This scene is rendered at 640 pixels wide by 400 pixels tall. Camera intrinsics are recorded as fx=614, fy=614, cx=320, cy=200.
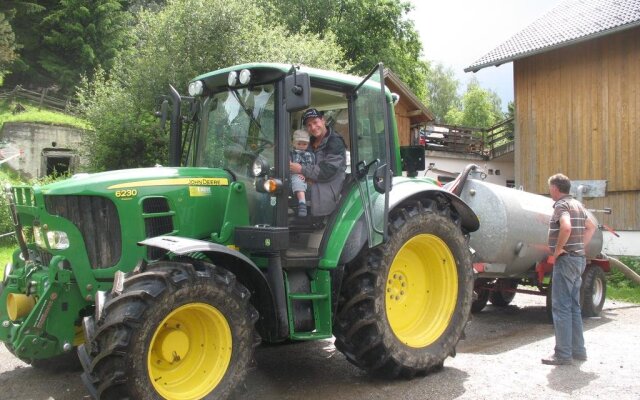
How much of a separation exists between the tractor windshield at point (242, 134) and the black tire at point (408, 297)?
3.22ft

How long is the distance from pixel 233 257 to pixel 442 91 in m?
63.8

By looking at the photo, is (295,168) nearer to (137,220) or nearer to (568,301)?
(137,220)

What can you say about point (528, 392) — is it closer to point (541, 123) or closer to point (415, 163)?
point (415, 163)

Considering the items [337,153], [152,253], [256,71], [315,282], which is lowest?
[315,282]

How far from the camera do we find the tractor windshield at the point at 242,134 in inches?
196

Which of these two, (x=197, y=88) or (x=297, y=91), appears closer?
(x=297, y=91)

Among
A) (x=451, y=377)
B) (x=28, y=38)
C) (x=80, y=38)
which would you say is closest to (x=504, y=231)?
(x=451, y=377)

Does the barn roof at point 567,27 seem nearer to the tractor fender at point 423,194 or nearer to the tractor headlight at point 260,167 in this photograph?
the tractor fender at point 423,194

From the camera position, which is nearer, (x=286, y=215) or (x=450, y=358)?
(x=286, y=215)

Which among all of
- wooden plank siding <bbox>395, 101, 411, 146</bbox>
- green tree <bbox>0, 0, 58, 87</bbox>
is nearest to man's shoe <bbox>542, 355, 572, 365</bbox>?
wooden plank siding <bbox>395, 101, 411, 146</bbox>

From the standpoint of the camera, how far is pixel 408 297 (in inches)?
227

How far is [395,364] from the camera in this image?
16.7 feet

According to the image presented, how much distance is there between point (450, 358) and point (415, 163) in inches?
78.4

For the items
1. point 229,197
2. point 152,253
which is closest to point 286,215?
point 229,197
